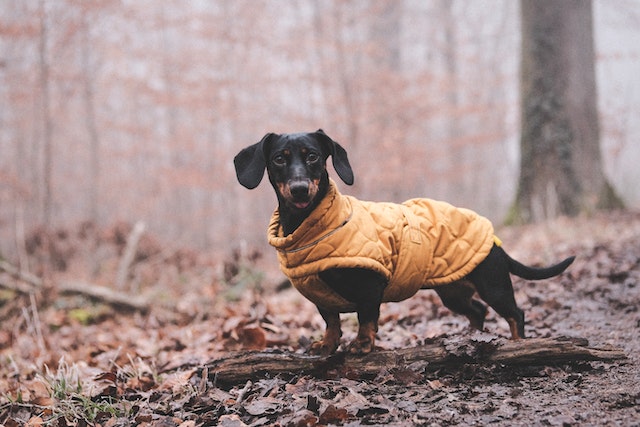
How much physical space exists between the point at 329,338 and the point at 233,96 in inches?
495

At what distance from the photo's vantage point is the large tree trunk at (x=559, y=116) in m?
7.79

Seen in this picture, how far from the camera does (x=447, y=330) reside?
363 cm

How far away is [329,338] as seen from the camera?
293 centimetres

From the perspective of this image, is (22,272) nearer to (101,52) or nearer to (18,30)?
(18,30)

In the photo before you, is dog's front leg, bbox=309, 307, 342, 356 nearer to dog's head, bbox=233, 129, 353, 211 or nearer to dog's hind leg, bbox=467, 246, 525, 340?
dog's head, bbox=233, 129, 353, 211

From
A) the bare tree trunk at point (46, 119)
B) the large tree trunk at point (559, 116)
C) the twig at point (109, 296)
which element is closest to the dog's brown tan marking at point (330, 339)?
the twig at point (109, 296)

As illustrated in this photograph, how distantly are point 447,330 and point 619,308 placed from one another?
1.29 m

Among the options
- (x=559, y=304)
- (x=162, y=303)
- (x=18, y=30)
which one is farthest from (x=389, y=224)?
(x=18, y=30)

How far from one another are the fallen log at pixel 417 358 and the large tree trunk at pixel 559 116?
563cm

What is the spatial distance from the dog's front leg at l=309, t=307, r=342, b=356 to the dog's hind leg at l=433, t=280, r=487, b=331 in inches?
27.4

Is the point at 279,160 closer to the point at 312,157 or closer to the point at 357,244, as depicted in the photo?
the point at 312,157

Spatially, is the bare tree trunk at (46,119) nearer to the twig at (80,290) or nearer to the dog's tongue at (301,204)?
the twig at (80,290)

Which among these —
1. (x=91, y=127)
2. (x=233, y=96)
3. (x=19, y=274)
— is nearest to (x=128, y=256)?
(x=19, y=274)

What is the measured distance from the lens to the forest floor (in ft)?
7.25
